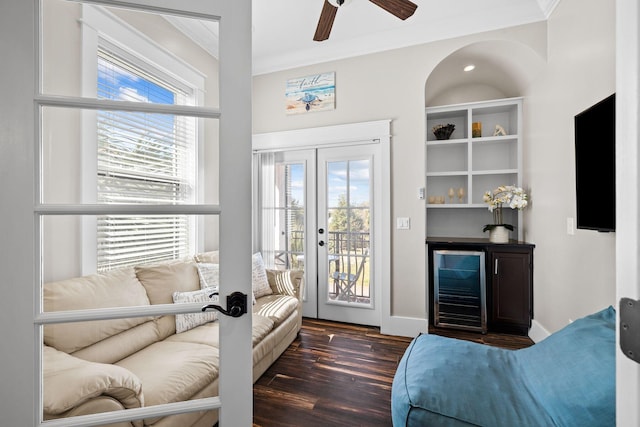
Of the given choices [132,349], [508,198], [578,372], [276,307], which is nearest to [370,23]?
[508,198]

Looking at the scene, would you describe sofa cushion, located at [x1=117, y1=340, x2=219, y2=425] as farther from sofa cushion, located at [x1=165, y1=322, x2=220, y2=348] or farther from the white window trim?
the white window trim

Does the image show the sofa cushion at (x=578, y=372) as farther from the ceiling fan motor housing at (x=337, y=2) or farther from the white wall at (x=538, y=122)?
the ceiling fan motor housing at (x=337, y=2)

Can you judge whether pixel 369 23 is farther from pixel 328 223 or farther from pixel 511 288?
pixel 511 288

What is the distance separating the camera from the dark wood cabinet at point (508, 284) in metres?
2.84

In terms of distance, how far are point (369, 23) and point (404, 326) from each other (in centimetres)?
313

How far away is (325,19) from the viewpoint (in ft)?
6.68

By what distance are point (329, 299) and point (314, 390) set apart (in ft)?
4.61

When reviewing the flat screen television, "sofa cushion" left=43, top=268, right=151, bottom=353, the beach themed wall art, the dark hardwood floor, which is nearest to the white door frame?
the beach themed wall art

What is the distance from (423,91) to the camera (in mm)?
2949

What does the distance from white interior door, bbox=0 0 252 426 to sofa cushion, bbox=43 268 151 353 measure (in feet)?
0.07

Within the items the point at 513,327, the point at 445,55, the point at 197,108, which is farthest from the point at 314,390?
the point at 445,55

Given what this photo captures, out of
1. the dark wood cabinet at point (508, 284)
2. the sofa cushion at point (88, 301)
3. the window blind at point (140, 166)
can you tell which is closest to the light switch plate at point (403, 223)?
the dark wood cabinet at point (508, 284)

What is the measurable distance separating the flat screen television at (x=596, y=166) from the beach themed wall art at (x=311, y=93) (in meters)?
2.27

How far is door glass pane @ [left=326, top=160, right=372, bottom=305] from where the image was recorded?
3.24 m
